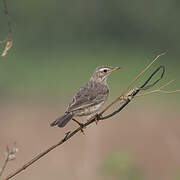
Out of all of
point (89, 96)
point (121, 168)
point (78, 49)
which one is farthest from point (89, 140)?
point (78, 49)

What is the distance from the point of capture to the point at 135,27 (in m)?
36.8

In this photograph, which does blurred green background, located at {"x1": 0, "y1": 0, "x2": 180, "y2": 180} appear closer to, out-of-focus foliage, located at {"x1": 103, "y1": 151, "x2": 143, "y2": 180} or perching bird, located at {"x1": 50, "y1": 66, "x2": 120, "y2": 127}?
out-of-focus foliage, located at {"x1": 103, "y1": 151, "x2": 143, "y2": 180}

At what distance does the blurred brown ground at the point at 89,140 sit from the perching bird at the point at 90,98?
32.7 inches

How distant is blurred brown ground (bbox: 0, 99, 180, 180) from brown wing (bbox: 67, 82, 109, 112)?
0.87 metres

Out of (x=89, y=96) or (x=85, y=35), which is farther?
(x=85, y=35)

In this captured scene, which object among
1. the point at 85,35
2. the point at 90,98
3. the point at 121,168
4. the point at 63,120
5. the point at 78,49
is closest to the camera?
the point at 63,120

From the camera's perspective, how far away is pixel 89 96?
752 centimetres

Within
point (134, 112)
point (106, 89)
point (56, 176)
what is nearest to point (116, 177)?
point (106, 89)

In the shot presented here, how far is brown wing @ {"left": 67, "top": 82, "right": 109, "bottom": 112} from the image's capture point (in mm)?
7081

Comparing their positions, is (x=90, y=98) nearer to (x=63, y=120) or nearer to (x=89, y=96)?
(x=89, y=96)

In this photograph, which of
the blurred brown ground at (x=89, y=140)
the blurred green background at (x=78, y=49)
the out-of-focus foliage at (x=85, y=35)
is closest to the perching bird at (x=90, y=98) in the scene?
the blurred brown ground at (x=89, y=140)

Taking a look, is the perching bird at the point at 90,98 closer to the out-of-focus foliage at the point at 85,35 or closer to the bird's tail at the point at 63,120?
the bird's tail at the point at 63,120

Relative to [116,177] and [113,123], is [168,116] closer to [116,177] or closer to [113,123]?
[113,123]

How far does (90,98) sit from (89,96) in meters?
0.07
